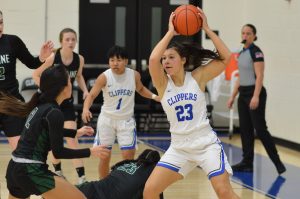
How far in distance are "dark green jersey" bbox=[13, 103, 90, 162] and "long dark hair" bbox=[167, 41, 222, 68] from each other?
4.42 feet

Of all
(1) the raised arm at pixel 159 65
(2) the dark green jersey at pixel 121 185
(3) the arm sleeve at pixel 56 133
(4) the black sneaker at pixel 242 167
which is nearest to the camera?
(3) the arm sleeve at pixel 56 133

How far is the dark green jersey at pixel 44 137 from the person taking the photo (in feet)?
17.7

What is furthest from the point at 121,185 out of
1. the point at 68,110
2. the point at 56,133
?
the point at 68,110

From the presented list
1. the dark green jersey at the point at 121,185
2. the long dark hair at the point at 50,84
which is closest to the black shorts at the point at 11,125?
the dark green jersey at the point at 121,185

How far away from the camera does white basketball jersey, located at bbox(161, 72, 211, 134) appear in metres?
6.13

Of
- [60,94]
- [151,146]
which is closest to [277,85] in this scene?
[151,146]

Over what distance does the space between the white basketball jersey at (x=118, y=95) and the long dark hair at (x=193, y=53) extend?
2.12 meters

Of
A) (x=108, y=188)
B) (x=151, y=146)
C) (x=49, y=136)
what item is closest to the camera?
(x=49, y=136)

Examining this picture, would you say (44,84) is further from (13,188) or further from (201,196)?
(201,196)

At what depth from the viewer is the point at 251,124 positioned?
10.3m

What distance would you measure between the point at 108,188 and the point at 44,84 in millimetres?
1584

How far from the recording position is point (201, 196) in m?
8.36

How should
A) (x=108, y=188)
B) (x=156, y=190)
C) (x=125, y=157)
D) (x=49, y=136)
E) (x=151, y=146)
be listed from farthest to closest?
(x=151, y=146) → (x=125, y=157) → (x=108, y=188) → (x=156, y=190) → (x=49, y=136)

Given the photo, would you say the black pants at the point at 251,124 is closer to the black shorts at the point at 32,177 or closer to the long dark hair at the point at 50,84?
the long dark hair at the point at 50,84
